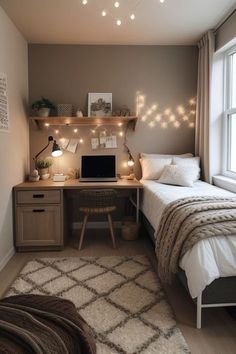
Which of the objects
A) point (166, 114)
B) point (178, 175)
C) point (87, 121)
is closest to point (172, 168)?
point (178, 175)

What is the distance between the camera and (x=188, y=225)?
202 cm

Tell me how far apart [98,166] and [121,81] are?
1163mm

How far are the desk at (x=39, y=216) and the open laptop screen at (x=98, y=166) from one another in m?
0.52

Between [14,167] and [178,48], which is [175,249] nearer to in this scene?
[14,167]

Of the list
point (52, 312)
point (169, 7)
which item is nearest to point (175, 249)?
point (52, 312)

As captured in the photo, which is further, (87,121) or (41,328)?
(87,121)

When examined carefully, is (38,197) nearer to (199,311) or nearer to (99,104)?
(99,104)

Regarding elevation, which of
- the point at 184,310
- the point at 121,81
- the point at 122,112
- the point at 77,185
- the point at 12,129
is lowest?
the point at 184,310

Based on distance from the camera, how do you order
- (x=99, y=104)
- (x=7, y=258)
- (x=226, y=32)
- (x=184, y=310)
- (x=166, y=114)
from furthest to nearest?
1. (x=166, y=114)
2. (x=99, y=104)
3. (x=226, y=32)
4. (x=7, y=258)
5. (x=184, y=310)

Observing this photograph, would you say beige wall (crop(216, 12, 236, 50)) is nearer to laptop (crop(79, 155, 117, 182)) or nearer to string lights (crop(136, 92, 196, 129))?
string lights (crop(136, 92, 196, 129))

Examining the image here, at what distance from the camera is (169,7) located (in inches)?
114

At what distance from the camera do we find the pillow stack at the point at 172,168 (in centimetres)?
343

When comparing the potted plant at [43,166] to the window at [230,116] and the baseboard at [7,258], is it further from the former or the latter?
the window at [230,116]

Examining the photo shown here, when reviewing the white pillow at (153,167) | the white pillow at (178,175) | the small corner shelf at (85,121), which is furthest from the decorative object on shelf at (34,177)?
the white pillow at (178,175)
